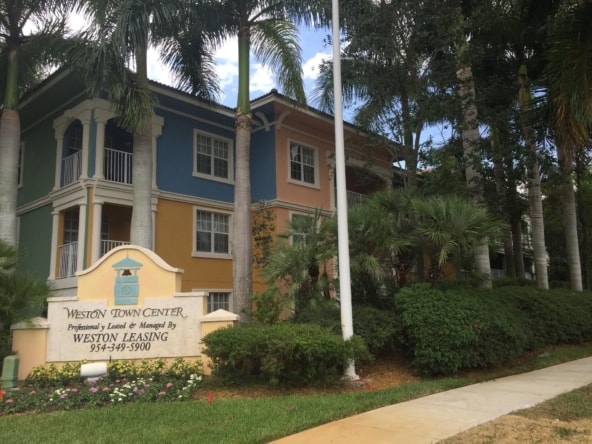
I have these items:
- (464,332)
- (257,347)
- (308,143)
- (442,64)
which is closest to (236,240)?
(257,347)

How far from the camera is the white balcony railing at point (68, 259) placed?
53.8 feet

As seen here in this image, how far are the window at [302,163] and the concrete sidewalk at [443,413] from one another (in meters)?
12.8

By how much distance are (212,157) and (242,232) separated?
301 inches

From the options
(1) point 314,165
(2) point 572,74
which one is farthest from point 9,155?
(2) point 572,74

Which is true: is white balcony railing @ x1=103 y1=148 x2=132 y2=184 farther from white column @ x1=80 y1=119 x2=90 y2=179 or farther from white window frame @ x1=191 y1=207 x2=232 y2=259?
white window frame @ x1=191 y1=207 x2=232 y2=259

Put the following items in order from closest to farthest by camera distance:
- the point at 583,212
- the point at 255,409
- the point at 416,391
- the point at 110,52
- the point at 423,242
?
the point at 255,409 → the point at 416,391 → the point at 423,242 → the point at 110,52 → the point at 583,212

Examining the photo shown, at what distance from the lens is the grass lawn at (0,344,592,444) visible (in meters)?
5.92

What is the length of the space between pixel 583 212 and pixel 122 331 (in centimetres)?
2372

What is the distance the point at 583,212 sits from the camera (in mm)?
26125

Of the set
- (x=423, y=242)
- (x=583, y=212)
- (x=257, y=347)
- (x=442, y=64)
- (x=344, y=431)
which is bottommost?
(x=344, y=431)

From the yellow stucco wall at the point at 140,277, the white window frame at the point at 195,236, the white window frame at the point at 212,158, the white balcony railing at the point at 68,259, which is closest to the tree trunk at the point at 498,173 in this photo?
the yellow stucco wall at the point at 140,277

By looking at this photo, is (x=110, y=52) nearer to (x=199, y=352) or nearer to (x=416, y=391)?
(x=199, y=352)

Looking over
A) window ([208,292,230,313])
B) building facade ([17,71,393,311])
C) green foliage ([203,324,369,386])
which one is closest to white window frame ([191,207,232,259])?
building facade ([17,71,393,311])

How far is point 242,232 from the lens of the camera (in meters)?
12.8
